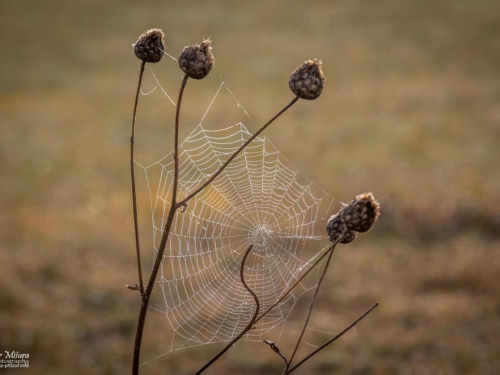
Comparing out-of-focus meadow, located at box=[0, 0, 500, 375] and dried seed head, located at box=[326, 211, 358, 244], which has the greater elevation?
out-of-focus meadow, located at box=[0, 0, 500, 375]

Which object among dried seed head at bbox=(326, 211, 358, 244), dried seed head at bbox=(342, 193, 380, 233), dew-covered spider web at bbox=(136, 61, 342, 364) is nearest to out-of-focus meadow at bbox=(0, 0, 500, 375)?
dew-covered spider web at bbox=(136, 61, 342, 364)

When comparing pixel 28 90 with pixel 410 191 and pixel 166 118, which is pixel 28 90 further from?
pixel 410 191

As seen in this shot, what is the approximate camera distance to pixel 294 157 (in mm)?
11508

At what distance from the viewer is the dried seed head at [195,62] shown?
4.04 ft

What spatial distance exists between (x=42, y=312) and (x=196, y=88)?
1009 cm

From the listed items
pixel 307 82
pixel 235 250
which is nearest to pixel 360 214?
pixel 307 82

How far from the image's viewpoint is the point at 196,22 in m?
20.5

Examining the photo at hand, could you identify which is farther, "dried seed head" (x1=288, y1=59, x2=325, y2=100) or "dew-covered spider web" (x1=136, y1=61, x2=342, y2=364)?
"dew-covered spider web" (x1=136, y1=61, x2=342, y2=364)

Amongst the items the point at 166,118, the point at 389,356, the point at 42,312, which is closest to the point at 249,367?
the point at 389,356

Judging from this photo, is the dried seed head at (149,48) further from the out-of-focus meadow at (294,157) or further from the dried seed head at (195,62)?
the out-of-focus meadow at (294,157)

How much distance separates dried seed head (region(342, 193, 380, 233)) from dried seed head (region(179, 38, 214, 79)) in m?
0.35

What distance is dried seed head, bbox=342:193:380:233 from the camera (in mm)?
1219

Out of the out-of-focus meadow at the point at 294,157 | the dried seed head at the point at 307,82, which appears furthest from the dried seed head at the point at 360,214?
the out-of-focus meadow at the point at 294,157

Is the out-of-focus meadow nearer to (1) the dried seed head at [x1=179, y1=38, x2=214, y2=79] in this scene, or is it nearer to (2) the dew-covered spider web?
(2) the dew-covered spider web
